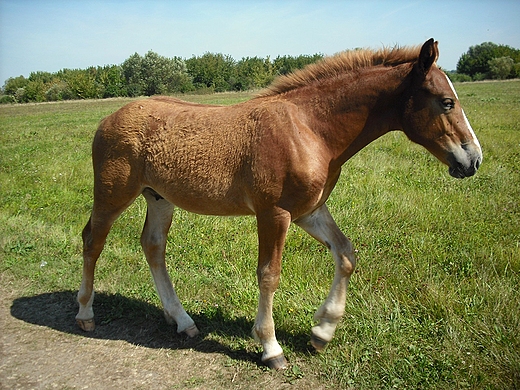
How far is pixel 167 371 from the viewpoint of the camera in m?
3.43

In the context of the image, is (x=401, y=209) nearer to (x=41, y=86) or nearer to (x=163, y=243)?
(x=163, y=243)

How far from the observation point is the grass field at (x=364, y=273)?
3121mm

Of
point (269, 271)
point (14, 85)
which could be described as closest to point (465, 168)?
point (269, 271)

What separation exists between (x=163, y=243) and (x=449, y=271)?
293cm

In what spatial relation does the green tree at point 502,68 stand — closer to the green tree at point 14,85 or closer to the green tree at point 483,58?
the green tree at point 483,58

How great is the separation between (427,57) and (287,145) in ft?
3.82

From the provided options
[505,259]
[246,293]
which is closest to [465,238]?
[505,259]

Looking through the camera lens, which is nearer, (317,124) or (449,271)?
(317,124)

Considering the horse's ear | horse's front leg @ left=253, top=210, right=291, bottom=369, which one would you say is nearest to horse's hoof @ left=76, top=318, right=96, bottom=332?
horse's front leg @ left=253, top=210, right=291, bottom=369

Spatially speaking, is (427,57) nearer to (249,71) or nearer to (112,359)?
(112,359)

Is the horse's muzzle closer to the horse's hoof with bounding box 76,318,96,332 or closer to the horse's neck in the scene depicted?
the horse's neck

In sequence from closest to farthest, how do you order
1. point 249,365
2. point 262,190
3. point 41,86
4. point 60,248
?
point 262,190 → point 249,365 → point 60,248 → point 41,86

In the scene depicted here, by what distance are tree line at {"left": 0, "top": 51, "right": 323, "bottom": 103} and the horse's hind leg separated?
48.3 metres

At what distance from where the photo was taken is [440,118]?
2980 mm
